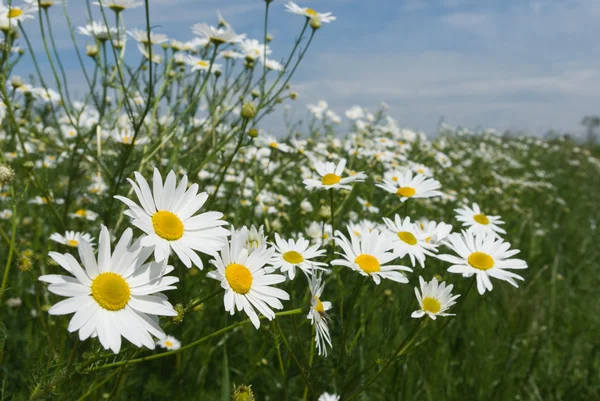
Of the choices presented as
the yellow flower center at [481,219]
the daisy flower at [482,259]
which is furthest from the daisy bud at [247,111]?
the yellow flower center at [481,219]

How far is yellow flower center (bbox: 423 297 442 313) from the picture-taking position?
1.37m

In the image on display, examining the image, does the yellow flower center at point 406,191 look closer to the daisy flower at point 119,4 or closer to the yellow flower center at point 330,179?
the yellow flower center at point 330,179

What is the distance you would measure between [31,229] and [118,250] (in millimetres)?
2660

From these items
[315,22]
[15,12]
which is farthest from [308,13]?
[15,12]

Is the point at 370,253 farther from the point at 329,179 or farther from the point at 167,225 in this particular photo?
the point at 167,225

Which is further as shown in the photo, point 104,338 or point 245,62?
point 245,62

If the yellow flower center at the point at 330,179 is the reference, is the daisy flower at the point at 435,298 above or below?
below

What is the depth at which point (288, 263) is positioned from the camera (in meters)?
1.47

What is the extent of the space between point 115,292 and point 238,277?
0.29m

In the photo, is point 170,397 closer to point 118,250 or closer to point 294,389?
point 294,389

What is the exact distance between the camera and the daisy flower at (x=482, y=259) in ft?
4.86

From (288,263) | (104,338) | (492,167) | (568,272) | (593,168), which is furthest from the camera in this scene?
(593,168)

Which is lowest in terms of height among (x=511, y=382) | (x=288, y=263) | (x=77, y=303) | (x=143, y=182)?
(x=511, y=382)

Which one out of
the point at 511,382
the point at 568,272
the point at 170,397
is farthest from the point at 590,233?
the point at 170,397
